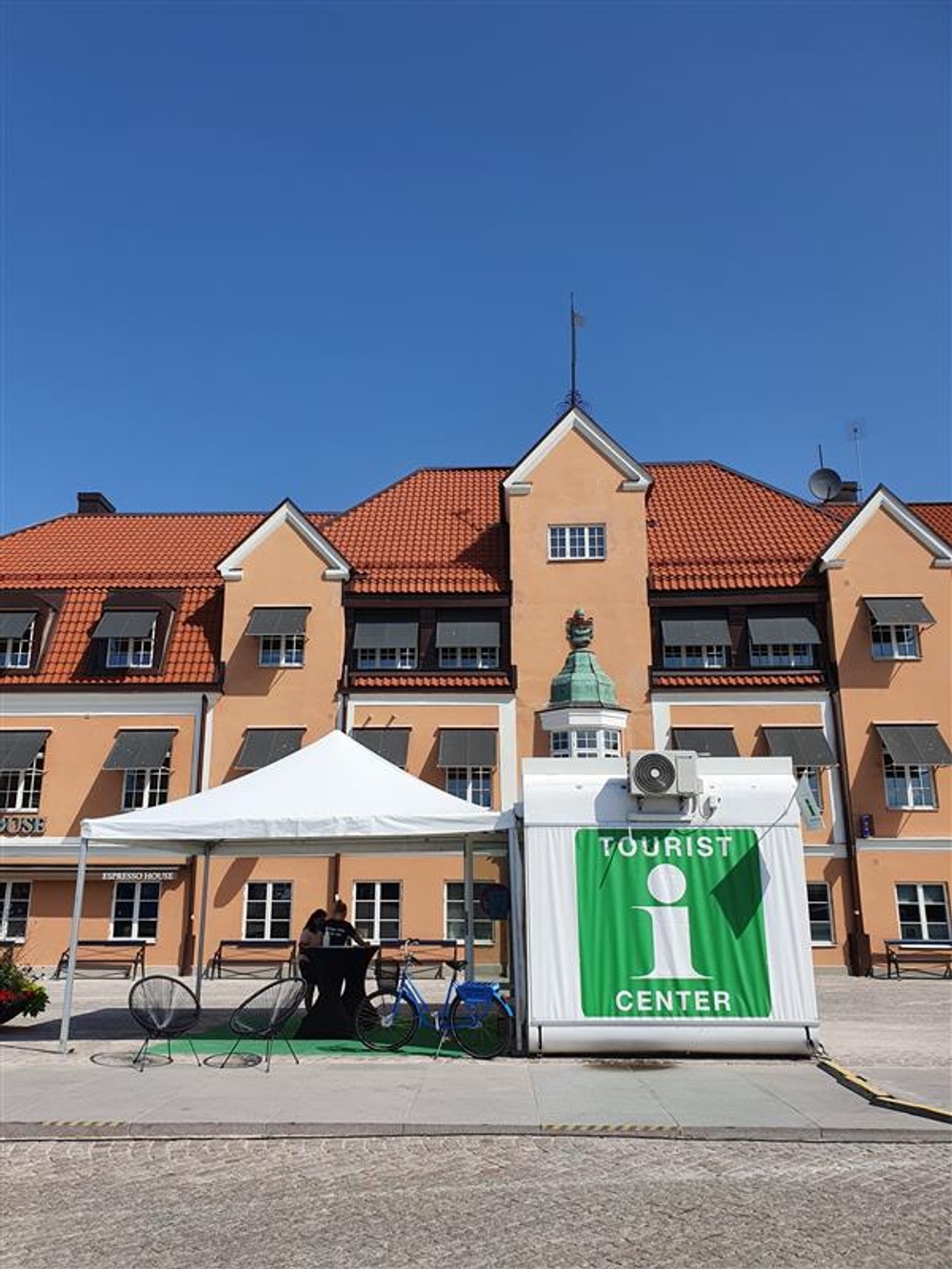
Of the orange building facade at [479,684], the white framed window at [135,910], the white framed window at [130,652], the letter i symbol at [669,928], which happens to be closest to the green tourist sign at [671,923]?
the letter i symbol at [669,928]

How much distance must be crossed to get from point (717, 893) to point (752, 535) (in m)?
19.9

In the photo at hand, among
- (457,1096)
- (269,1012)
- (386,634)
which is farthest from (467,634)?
(457,1096)

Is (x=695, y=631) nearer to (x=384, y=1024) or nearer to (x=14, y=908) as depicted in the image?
(x=384, y=1024)

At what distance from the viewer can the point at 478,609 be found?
2941 centimetres

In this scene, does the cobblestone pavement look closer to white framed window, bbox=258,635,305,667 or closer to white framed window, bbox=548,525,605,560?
white framed window, bbox=258,635,305,667

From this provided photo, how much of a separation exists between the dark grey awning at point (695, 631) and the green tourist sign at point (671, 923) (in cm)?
1513

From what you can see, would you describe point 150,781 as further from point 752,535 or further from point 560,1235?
point 560,1235

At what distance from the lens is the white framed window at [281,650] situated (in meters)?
28.7

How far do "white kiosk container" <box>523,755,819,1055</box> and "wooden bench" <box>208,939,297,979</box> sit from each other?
46.6 feet

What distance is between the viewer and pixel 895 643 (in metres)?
28.1

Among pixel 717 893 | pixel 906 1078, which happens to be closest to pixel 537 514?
pixel 717 893

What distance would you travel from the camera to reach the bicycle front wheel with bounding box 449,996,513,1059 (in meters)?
13.2

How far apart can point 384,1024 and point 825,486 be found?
1136 inches

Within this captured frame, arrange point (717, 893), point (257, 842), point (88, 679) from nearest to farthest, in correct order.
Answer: point (717, 893) < point (257, 842) < point (88, 679)
